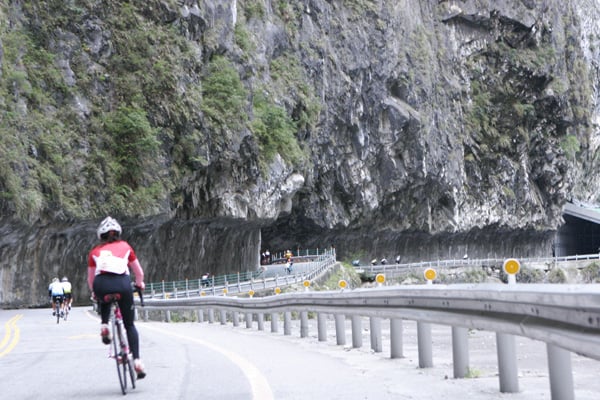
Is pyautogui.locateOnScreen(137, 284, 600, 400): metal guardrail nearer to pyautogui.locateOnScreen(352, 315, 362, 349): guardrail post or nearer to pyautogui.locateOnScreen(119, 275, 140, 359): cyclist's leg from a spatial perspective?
pyautogui.locateOnScreen(352, 315, 362, 349): guardrail post

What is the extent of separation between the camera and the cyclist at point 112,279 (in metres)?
8.12

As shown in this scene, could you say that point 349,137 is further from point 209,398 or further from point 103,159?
point 209,398

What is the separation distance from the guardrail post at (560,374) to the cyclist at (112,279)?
A: 12.8ft

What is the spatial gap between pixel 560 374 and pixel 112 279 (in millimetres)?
4245

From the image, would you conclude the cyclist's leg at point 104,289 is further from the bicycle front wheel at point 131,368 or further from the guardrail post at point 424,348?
the guardrail post at point 424,348

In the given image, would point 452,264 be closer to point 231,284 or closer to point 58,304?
point 231,284

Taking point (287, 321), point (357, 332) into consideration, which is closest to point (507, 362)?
point (357, 332)

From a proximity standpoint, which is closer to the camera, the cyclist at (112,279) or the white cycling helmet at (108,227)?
the cyclist at (112,279)

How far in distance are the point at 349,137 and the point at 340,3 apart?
1028 centimetres

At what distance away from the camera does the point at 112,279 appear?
26.8 feet

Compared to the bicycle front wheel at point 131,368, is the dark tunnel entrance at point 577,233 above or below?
above

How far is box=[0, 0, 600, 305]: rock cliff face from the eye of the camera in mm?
40625

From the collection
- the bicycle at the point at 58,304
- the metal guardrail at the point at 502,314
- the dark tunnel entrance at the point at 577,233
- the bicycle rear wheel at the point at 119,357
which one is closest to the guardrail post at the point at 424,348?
the metal guardrail at the point at 502,314

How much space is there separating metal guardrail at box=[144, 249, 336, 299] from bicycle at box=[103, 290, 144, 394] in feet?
96.7
